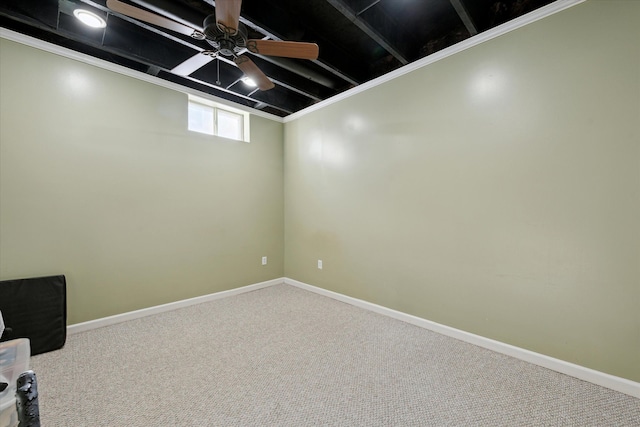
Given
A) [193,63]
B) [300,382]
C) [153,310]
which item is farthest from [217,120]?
[300,382]

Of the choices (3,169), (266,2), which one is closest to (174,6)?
(266,2)

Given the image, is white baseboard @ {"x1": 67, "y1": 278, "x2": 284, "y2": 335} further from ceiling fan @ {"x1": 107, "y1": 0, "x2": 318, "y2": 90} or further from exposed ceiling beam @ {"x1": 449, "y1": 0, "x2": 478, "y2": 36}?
exposed ceiling beam @ {"x1": 449, "y1": 0, "x2": 478, "y2": 36}

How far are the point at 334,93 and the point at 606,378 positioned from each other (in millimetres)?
3879

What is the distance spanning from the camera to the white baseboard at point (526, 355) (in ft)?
6.08

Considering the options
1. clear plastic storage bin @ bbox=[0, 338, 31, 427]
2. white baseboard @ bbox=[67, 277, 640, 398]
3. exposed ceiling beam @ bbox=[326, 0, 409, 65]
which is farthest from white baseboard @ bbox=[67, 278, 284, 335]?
exposed ceiling beam @ bbox=[326, 0, 409, 65]

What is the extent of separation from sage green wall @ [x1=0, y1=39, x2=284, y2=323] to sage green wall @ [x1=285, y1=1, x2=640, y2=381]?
1.92 m

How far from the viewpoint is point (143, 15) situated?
1.72 m

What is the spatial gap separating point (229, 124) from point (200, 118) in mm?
454

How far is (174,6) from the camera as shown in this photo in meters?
2.09

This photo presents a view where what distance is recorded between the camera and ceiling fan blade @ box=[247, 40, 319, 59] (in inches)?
75.2

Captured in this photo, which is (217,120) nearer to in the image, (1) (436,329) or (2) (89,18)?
(2) (89,18)

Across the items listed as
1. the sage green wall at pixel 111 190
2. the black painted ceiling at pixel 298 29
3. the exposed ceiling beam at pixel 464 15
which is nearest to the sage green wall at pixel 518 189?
the exposed ceiling beam at pixel 464 15

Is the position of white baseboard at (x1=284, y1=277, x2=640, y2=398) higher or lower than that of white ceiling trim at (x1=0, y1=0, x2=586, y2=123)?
lower

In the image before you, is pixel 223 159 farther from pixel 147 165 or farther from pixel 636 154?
pixel 636 154
